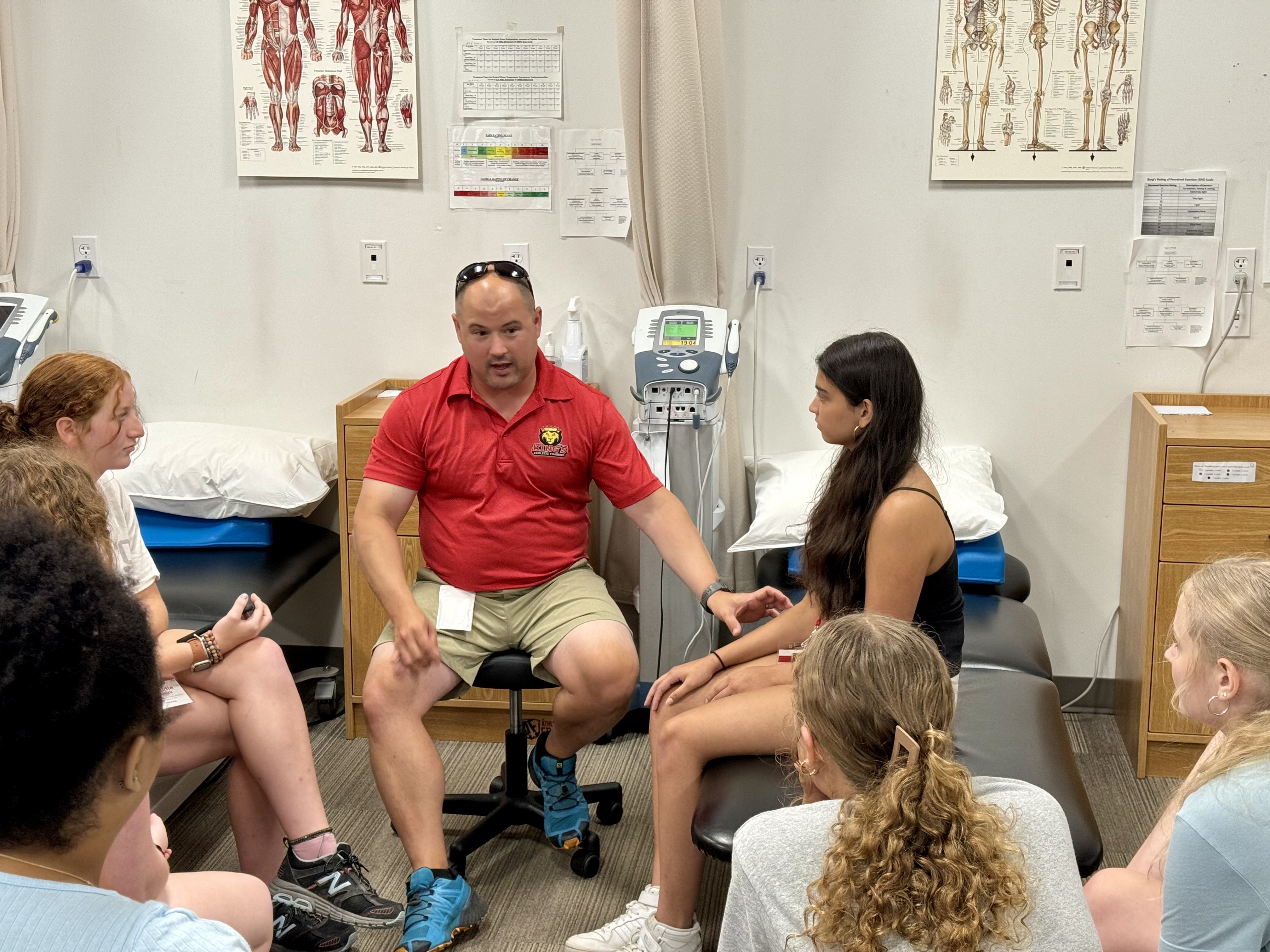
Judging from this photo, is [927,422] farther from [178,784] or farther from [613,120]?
[178,784]

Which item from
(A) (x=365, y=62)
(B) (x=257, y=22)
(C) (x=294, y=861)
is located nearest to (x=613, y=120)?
(A) (x=365, y=62)

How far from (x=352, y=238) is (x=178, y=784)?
1.55 m

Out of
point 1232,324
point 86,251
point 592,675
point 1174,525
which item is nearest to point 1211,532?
point 1174,525

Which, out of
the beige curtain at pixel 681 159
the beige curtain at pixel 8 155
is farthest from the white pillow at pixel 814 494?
the beige curtain at pixel 8 155

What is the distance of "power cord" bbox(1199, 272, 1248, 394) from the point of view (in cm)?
319

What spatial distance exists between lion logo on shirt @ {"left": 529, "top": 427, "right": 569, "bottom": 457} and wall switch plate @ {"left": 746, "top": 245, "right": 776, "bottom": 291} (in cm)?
98

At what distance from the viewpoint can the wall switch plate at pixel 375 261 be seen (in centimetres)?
344

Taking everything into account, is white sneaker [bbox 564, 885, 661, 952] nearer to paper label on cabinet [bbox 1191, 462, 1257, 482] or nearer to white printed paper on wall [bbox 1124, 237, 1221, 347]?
paper label on cabinet [bbox 1191, 462, 1257, 482]

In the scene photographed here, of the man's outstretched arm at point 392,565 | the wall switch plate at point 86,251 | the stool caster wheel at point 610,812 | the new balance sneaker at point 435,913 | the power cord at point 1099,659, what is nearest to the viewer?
the new balance sneaker at point 435,913

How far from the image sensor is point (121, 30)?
11.2 ft

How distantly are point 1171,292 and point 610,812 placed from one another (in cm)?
197

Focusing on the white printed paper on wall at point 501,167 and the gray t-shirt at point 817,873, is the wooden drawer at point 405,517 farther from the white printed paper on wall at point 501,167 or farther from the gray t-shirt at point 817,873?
the gray t-shirt at point 817,873

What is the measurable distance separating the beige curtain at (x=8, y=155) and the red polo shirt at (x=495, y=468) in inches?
62.9

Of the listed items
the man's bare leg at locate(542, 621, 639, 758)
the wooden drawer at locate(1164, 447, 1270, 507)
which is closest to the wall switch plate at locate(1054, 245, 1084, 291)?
the wooden drawer at locate(1164, 447, 1270, 507)
